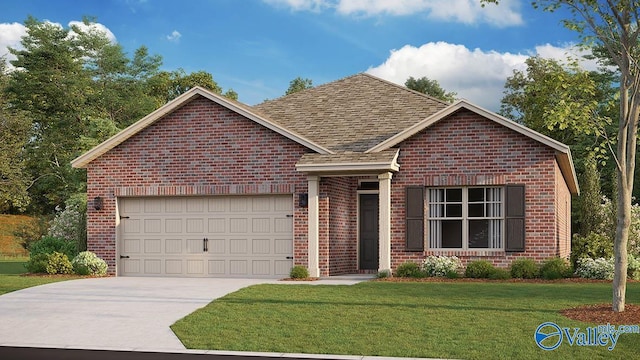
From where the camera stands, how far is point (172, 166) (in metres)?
23.7

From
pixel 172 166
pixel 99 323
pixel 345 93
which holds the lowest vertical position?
pixel 99 323

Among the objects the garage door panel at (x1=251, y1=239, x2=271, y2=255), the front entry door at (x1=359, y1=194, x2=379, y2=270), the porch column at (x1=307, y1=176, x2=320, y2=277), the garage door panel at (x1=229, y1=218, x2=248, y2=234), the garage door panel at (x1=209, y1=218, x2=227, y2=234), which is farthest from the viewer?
the front entry door at (x1=359, y1=194, x2=379, y2=270)

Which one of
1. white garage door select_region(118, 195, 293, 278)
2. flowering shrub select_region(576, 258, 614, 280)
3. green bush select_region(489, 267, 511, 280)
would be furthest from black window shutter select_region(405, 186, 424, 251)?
flowering shrub select_region(576, 258, 614, 280)

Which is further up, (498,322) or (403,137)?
(403,137)

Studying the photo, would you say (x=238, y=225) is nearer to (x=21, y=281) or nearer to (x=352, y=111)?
(x=21, y=281)

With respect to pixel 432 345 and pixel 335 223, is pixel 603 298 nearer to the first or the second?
pixel 432 345

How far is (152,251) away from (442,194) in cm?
831

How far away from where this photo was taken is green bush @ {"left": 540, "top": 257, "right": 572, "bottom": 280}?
2096 cm

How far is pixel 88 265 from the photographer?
23.3 m

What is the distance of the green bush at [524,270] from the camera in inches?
831

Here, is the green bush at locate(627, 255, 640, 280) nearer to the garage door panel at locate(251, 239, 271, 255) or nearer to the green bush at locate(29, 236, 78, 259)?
the garage door panel at locate(251, 239, 271, 255)

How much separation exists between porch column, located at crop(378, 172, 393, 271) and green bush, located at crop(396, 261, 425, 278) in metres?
0.38

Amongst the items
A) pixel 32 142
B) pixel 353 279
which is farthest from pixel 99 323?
pixel 32 142

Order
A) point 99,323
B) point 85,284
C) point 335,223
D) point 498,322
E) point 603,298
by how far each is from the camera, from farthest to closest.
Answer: point 335,223 → point 85,284 → point 603,298 → point 99,323 → point 498,322
